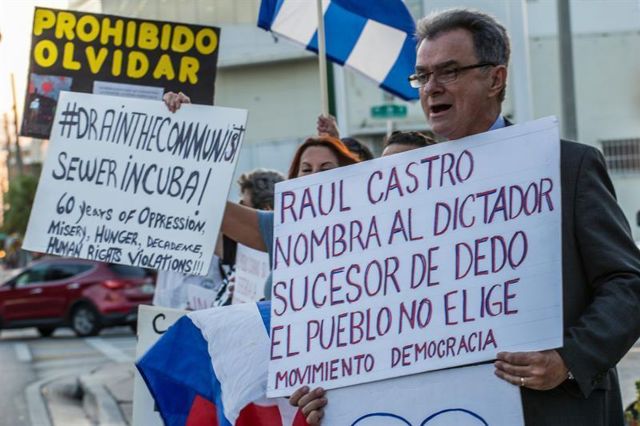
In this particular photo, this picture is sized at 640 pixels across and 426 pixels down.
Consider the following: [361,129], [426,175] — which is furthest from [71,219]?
[361,129]

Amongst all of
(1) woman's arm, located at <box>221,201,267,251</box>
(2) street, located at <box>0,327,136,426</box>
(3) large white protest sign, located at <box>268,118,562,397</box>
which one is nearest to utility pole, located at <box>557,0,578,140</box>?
(2) street, located at <box>0,327,136,426</box>

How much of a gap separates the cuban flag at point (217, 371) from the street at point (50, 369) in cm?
714

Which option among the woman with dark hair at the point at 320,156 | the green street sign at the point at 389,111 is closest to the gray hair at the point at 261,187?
the woman with dark hair at the point at 320,156

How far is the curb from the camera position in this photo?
10.4 meters

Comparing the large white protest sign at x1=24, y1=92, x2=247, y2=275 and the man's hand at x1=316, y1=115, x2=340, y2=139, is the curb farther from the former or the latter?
the man's hand at x1=316, y1=115, x2=340, y2=139

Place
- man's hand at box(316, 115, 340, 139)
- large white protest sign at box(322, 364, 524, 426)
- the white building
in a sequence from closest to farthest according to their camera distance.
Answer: large white protest sign at box(322, 364, 524, 426) → man's hand at box(316, 115, 340, 139) → the white building

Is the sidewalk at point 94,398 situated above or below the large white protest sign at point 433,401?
below

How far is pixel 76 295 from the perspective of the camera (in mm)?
21844

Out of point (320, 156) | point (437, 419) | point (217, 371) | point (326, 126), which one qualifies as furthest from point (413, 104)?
point (437, 419)

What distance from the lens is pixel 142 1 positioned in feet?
71.8

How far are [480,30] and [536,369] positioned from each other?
0.84 metres

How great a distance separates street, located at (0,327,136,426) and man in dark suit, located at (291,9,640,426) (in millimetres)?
8321

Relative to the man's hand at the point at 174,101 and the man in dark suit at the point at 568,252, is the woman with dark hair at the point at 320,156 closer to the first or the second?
the man's hand at the point at 174,101

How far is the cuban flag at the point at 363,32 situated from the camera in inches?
277
